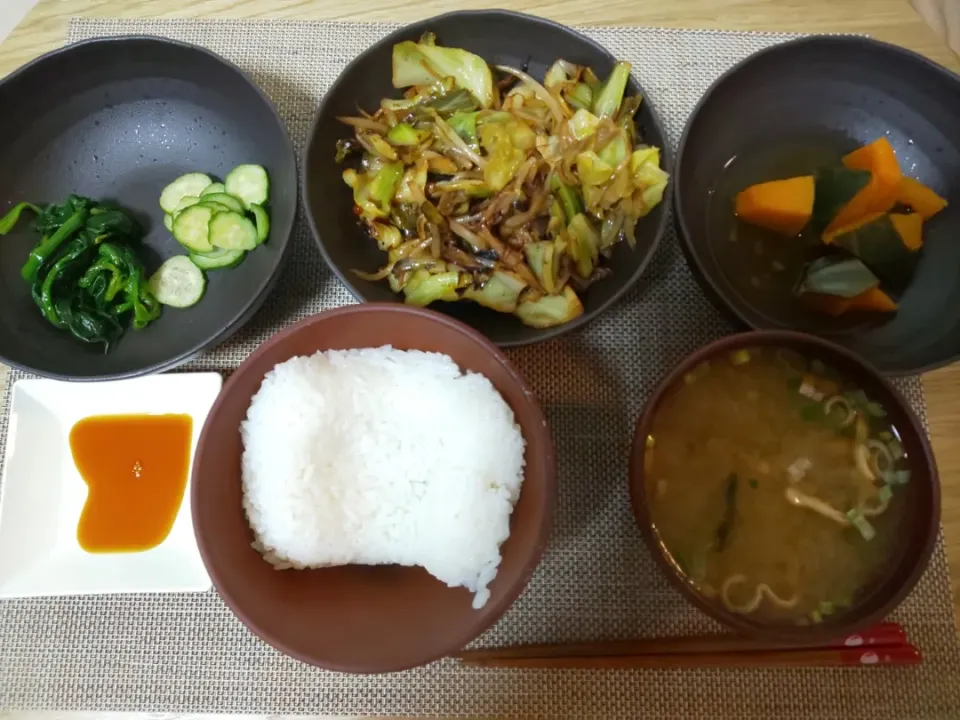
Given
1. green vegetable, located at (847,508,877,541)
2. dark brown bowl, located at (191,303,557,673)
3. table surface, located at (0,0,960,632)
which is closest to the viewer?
dark brown bowl, located at (191,303,557,673)

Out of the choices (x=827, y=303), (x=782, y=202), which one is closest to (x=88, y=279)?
(x=782, y=202)

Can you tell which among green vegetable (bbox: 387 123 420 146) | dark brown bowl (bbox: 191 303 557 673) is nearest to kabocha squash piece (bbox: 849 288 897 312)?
dark brown bowl (bbox: 191 303 557 673)

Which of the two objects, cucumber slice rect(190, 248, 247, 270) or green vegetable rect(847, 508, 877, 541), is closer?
green vegetable rect(847, 508, 877, 541)

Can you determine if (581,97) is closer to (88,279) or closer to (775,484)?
(775,484)

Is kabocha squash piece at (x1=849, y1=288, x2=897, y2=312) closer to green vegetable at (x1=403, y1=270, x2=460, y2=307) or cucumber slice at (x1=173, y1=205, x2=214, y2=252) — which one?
green vegetable at (x1=403, y1=270, x2=460, y2=307)

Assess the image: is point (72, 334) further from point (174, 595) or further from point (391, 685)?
point (391, 685)

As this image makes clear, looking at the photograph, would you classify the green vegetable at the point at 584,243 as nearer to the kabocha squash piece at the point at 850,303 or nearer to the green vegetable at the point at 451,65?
the green vegetable at the point at 451,65

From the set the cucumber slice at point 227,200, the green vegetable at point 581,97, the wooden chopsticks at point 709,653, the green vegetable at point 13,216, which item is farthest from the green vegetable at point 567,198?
the green vegetable at point 13,216
